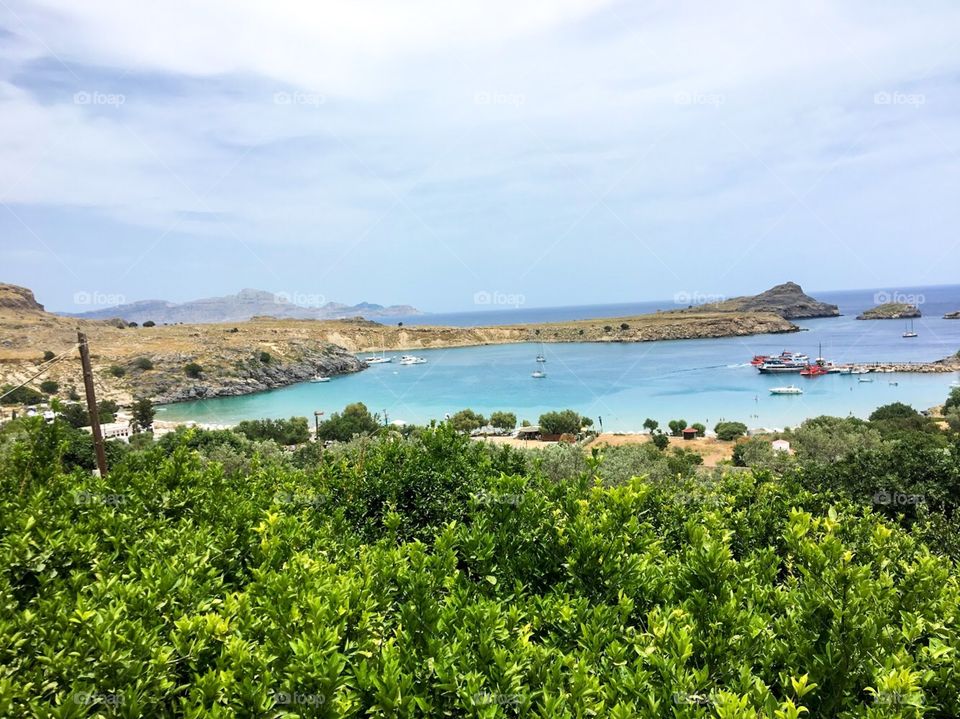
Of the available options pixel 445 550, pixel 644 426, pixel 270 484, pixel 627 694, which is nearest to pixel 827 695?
pixel 627 694

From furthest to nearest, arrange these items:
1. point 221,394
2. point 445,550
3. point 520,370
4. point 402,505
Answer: point 520,370, point 221,394, point 402,505, point 445,550

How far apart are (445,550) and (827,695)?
2.30 metres

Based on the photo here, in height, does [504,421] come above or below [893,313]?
below

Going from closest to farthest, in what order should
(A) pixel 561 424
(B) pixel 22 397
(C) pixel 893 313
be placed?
(A) pixel 561 424 → (B) pixel 22 397 → (C) pixel 893 313

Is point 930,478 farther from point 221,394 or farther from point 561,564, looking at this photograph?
point 221,394

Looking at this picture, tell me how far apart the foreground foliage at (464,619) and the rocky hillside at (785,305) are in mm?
178995

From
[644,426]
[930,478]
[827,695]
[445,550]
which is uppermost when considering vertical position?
[445,550]

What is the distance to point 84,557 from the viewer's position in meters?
4.05

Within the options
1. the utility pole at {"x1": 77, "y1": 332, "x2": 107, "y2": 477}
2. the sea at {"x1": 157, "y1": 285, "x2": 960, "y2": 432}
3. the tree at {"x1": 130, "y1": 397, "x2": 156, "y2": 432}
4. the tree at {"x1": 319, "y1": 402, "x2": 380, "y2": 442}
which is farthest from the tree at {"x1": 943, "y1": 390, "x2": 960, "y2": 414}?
the tree at {"x1": 130, "y1": 397, "x2": 156, "y2": 432}

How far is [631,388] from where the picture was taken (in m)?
70.8

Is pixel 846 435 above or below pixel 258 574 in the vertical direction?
below

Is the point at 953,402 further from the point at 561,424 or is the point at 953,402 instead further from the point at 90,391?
the point at 90,391

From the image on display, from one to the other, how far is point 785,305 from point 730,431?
158294 millimetres

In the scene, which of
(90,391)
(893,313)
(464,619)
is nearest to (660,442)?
(90,391)
